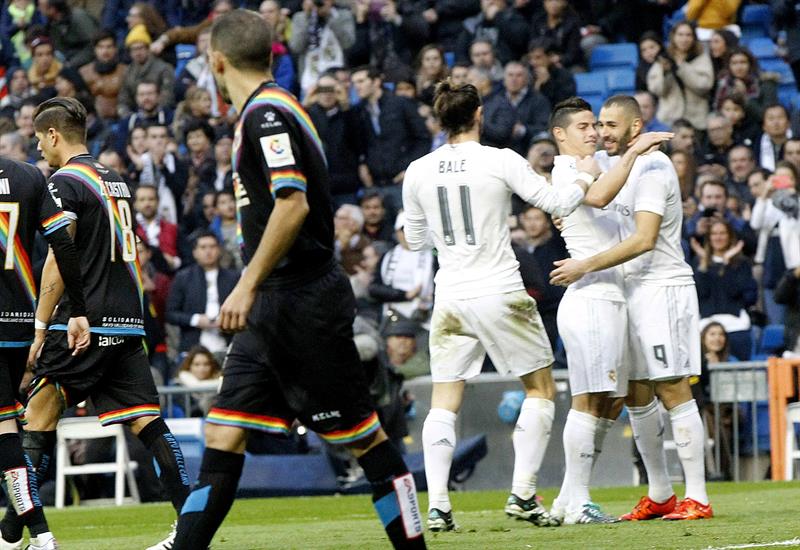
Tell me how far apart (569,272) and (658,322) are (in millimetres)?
721

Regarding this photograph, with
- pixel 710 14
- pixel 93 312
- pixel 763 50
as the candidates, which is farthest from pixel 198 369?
pixel 763 50

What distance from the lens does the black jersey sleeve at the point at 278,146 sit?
6234 mm

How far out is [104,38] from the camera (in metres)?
23.2

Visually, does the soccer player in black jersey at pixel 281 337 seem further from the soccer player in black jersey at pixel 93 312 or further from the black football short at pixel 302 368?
the soccer player in black jersey at pixel 93 312

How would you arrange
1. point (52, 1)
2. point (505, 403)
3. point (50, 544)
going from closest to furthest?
point (50, 544)
point (505, 403)
point (52, 1)

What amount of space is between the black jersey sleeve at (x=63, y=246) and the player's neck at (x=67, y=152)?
0.46 metres

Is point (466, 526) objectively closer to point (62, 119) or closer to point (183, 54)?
point (62, 119)

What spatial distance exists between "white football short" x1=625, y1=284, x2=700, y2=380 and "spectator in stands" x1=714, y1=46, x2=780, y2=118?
33.5ft

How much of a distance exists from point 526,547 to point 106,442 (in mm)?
8689

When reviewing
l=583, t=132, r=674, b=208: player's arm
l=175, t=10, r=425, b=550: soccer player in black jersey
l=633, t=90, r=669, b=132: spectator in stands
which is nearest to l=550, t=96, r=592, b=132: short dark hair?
l=583, t=132, r=674, b=208: player's arm

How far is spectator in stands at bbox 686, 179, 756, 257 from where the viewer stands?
1669cm

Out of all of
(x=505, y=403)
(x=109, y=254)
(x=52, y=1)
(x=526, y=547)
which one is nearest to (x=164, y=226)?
(x=505, y=403)

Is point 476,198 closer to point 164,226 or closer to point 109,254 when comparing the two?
point 109,254

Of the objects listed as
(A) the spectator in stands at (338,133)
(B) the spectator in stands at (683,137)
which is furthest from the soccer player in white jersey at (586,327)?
(A) the spectator in stands at (338,133)
